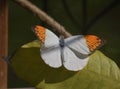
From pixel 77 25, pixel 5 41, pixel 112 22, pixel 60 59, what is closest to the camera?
pixel 60 59

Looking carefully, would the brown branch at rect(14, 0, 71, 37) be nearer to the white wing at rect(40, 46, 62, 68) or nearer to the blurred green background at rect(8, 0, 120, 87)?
the white wing at rect(40, 46, 62, 68)

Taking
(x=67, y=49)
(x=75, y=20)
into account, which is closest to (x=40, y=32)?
(x=67, y=49)

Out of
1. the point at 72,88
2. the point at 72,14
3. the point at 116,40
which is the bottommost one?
the point at 116,40

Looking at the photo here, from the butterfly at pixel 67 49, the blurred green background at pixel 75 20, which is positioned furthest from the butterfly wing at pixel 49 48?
the blurred green background at pixel 75 20

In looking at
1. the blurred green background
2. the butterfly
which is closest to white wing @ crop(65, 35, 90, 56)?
the butterfly

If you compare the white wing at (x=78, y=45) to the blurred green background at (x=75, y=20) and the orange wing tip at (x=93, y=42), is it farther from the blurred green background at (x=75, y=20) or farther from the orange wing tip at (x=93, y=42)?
the blurred green background at (x=75, y=20)

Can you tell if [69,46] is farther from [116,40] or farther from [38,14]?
[116,40]

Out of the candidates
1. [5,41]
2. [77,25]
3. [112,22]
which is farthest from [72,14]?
[5,41]
